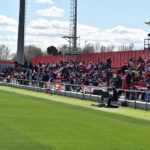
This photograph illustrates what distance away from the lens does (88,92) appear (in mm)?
38031

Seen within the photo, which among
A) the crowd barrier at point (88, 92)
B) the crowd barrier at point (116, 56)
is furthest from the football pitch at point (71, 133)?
the crowd barrier at point (116, 56)

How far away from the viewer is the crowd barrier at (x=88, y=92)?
2980 cm

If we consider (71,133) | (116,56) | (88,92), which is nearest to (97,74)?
(88,92)

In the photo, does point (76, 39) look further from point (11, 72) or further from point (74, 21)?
point (11, 72)

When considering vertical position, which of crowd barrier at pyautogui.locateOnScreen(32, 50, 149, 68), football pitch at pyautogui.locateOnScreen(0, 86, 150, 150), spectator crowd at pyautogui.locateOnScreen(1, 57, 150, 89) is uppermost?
crowd barrier at pyautogui.locateOnScreen(32, 50, 149, 68)

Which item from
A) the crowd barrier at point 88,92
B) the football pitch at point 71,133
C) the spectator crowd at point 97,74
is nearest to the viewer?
the football pitch at point 71,133

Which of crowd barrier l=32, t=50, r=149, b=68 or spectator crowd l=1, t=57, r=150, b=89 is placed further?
crowd barrier l=32, t=50, r=149, b=68

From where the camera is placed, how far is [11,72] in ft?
225

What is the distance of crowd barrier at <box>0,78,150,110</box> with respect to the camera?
29.8m

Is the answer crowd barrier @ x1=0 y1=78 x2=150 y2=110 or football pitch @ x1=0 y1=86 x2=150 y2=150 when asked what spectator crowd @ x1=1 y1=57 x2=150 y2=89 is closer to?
crowd barrier @ x1=0 y1=78 x2=150 y2=110

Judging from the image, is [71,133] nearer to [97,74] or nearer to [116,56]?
[97,74]

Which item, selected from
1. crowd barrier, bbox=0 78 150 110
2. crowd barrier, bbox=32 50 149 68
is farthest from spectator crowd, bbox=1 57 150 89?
crowd barrier, bbox=32 50 149 68

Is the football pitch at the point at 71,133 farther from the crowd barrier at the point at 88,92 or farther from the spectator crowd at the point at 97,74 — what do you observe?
the spectator crowd at the point at 97,74

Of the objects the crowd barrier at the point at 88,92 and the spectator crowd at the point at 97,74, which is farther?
the spectator crowd at the point at 97,74
